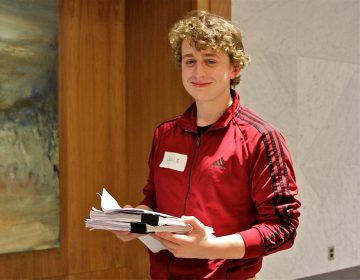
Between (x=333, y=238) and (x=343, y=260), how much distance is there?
203mm

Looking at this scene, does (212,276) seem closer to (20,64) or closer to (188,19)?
(188,19)

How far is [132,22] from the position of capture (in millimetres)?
2791

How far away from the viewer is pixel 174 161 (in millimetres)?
1671

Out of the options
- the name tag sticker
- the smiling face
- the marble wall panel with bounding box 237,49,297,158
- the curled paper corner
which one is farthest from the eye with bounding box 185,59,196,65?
the marble wall panel with bounding box 237,49,297,158

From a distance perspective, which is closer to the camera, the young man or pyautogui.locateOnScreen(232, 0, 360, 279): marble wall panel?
the young man

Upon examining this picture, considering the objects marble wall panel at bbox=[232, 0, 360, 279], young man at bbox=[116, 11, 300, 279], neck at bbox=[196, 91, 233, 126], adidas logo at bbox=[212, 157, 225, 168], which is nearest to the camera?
young man at bbox=[116, 11, 300, 279]

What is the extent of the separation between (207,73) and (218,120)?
0.54 feet

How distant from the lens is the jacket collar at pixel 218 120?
1613 millimetres

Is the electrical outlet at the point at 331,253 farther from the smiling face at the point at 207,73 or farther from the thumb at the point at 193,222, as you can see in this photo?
the thumb at the point at 193,222

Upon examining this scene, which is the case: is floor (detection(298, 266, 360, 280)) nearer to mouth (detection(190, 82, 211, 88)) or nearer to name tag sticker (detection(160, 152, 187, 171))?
name tag sticker (detection(160, 152, 187, 171))

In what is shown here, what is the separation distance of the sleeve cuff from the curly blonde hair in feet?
1.95

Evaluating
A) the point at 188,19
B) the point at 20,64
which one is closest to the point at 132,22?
the point at 20,64

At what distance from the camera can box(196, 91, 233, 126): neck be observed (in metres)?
1.66

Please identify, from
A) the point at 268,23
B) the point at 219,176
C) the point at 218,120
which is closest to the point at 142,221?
the point at 219,176
